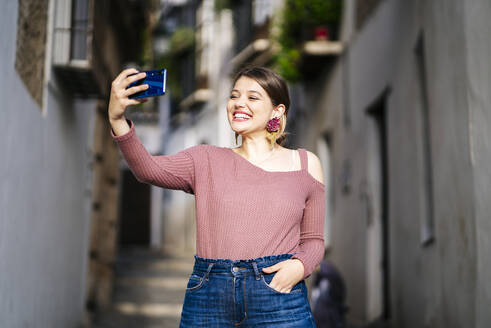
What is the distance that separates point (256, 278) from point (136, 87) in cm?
79

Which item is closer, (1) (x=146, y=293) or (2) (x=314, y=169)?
(2) (x=314, y=169)

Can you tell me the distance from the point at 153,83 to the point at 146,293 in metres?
9.52

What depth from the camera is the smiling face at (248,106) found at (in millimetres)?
2598

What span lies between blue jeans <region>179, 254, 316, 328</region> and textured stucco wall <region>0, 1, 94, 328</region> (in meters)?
2.04

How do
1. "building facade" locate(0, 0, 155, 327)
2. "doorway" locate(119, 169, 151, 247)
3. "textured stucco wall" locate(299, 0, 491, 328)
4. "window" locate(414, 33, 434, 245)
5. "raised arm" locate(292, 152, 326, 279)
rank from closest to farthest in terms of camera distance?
"raised arm" locate(292, 152, 326, 279), "textured stucco wall" locate(299, 0, 491, 328), "building facade" locate(0, 0, 155, 327), "window" locate(414, 33, 434, 245), "doorway" locate(119, 169, 151, 247)

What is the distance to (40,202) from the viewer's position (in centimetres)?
533

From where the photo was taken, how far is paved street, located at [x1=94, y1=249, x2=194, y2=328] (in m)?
9.02

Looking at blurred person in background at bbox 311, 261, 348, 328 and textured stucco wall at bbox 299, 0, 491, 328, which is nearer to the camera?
textured stucco wall at bbox 299, 0, 491, 328

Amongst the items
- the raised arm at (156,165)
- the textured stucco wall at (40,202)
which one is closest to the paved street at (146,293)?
the textured stucco wall at (40,202)

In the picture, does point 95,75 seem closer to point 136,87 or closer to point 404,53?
point 404,53

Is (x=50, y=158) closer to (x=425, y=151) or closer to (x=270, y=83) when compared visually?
(x=425, y=151)

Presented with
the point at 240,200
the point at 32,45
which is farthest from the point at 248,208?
the point at 32,45

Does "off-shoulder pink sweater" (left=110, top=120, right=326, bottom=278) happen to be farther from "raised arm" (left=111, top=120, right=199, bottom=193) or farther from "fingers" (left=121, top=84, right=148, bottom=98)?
"fingers" (left=121, top=84, right=148, bottom=98)

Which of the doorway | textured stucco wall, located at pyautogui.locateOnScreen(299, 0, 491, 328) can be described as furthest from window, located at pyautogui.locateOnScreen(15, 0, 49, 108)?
the doorway
